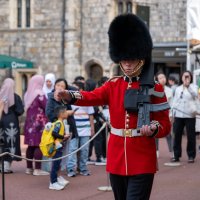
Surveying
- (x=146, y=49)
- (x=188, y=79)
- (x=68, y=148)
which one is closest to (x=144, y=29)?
(x=146, y=49)

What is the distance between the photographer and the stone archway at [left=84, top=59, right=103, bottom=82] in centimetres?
2368

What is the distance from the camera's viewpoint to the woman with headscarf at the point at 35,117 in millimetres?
9469

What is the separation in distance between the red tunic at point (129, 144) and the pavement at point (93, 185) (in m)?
2.83

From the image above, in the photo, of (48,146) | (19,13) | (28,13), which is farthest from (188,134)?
(19,13)

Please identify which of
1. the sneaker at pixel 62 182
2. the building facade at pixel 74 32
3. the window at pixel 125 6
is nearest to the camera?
the sneaker at pixel 62 182

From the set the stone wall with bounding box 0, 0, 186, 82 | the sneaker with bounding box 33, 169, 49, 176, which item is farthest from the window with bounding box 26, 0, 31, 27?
the sneaker with bounding box 33, 169, 49, 176

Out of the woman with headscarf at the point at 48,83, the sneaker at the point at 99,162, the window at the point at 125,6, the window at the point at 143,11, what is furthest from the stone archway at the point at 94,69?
the woman with headscarf at the point at 48,83

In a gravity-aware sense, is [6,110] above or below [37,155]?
above

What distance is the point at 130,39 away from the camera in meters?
4.95

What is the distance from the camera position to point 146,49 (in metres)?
4.92

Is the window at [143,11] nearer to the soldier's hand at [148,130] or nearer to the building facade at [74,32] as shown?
the building facade at [74,32]

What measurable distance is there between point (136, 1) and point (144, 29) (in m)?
18.6

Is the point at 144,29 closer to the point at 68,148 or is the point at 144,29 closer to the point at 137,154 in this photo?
the point at 137,154

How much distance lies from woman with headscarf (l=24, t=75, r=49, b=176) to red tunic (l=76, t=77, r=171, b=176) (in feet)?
14.8
